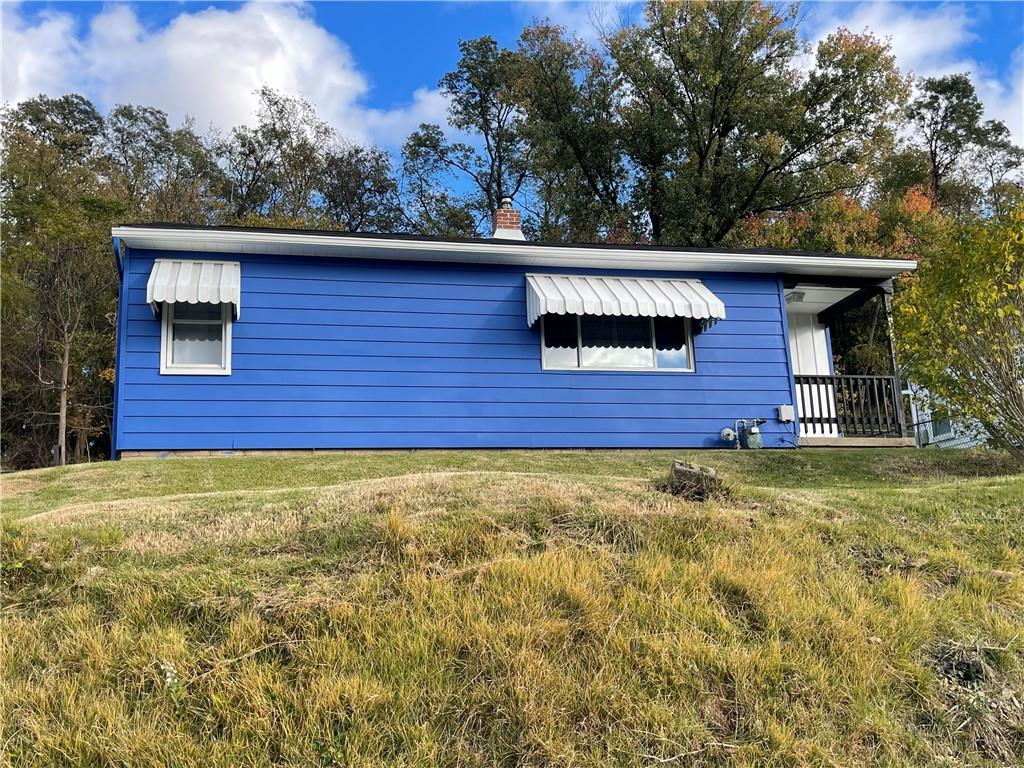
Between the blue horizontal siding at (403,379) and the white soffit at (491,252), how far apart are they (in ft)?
0.65

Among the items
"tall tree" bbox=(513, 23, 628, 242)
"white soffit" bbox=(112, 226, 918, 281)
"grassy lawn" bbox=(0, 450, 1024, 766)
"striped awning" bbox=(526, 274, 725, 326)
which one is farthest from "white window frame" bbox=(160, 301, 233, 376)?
"tall tree" bbox=(513, 23, 628, 242)

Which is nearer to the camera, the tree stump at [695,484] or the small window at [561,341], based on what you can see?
the tree stump at [695,484]

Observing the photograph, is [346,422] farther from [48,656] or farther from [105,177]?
[105,177]

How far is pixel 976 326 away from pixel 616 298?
4.08 meters

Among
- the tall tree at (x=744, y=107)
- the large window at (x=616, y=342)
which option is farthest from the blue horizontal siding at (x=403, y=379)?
the tall tree at (x=744, y=107)

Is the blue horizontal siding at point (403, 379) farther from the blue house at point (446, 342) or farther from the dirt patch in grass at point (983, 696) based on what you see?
the dirt patch in grass at point (983, 696)

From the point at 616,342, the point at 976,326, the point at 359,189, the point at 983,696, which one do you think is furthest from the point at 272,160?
the point at 983,696

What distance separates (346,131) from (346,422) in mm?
19633

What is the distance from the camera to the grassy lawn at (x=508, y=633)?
2.93 meters

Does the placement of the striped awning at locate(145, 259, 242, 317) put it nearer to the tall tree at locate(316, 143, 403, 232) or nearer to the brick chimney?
the brick chimney

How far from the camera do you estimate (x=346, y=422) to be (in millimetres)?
9961

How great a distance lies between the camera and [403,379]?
1016 cm

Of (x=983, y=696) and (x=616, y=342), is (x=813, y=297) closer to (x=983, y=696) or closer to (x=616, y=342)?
(x=616, y=342)

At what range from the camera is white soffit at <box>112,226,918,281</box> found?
9.52 meters
